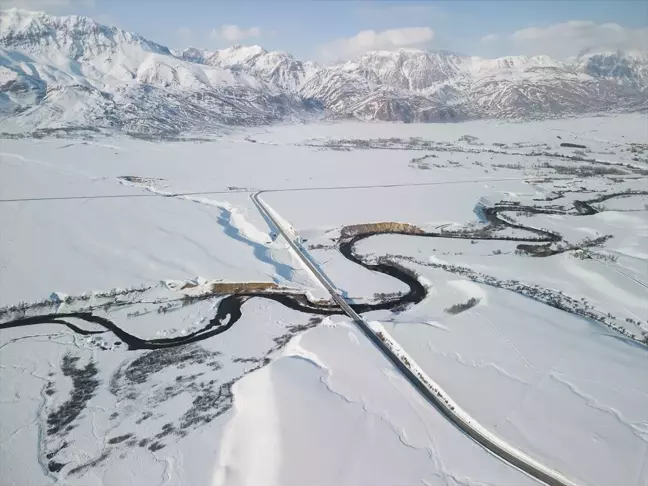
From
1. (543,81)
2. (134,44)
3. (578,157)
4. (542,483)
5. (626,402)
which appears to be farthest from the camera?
(543,81)

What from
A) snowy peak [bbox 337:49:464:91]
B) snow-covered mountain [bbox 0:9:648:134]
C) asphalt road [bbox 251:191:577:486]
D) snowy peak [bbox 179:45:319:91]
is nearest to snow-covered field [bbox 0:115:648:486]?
asphalt road [bbox 251:191:577:486]

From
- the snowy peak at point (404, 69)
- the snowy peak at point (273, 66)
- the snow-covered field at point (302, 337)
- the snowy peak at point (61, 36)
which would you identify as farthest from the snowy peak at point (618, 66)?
the snow-covered field at point (302, 337)

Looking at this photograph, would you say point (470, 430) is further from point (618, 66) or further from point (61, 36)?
point (618, 66)

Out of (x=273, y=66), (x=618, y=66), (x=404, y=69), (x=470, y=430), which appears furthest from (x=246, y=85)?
(x=618, y=66)

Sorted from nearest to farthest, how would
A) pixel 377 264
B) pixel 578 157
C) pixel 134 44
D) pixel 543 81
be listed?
pixel 377 264, pixel 578 157, pixel 134 44, pixel 543 81

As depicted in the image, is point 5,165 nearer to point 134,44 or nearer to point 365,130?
point 365,130

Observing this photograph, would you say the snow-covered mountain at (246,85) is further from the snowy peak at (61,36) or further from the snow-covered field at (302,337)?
the snow-covered field at (302,337)

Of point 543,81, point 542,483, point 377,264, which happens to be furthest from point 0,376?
point 543,81
